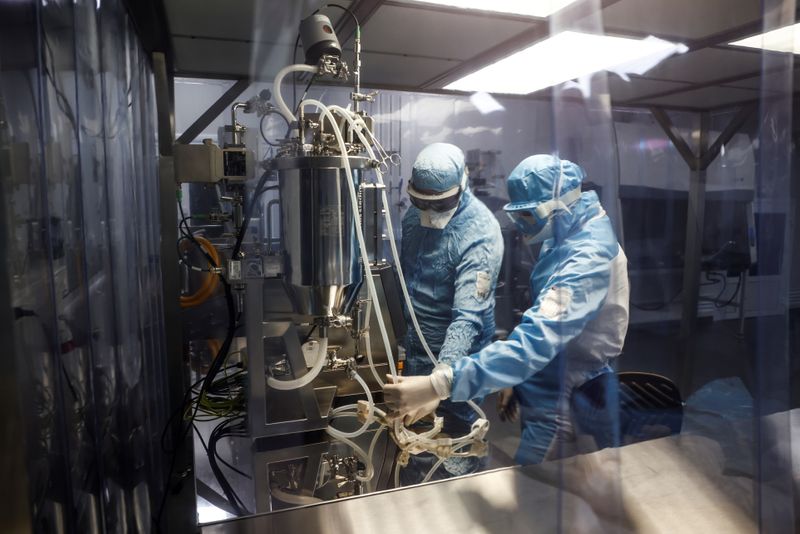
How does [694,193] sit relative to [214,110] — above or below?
A: below

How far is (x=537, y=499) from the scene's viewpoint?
742 millimetres

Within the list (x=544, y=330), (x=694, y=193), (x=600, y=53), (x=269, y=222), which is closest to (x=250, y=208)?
(x=269, y=222)

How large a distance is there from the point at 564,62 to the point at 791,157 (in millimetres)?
536

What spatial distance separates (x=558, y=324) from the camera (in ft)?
3.50

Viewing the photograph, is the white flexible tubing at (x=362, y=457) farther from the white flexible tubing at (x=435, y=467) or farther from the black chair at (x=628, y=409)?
the black chair at (x=628, y=409)

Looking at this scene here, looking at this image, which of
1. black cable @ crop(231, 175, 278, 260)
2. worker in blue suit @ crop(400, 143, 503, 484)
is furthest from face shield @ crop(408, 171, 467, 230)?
black cable @ crop(231, 175, 278, 260)

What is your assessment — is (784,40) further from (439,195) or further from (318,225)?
(439,195)

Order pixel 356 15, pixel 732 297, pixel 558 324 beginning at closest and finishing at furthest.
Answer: pixel 732 297 → pixel 558 324 → pixel 356 15

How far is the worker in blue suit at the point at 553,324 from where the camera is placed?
947 mm

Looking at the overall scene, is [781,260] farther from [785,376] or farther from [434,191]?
[434,191]

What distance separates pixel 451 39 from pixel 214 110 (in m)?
0.95

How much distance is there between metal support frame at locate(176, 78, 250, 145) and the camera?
6.27 feet

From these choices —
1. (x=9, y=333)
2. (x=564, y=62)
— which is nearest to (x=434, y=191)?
(x=564, y=62)

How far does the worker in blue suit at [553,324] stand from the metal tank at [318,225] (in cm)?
31
